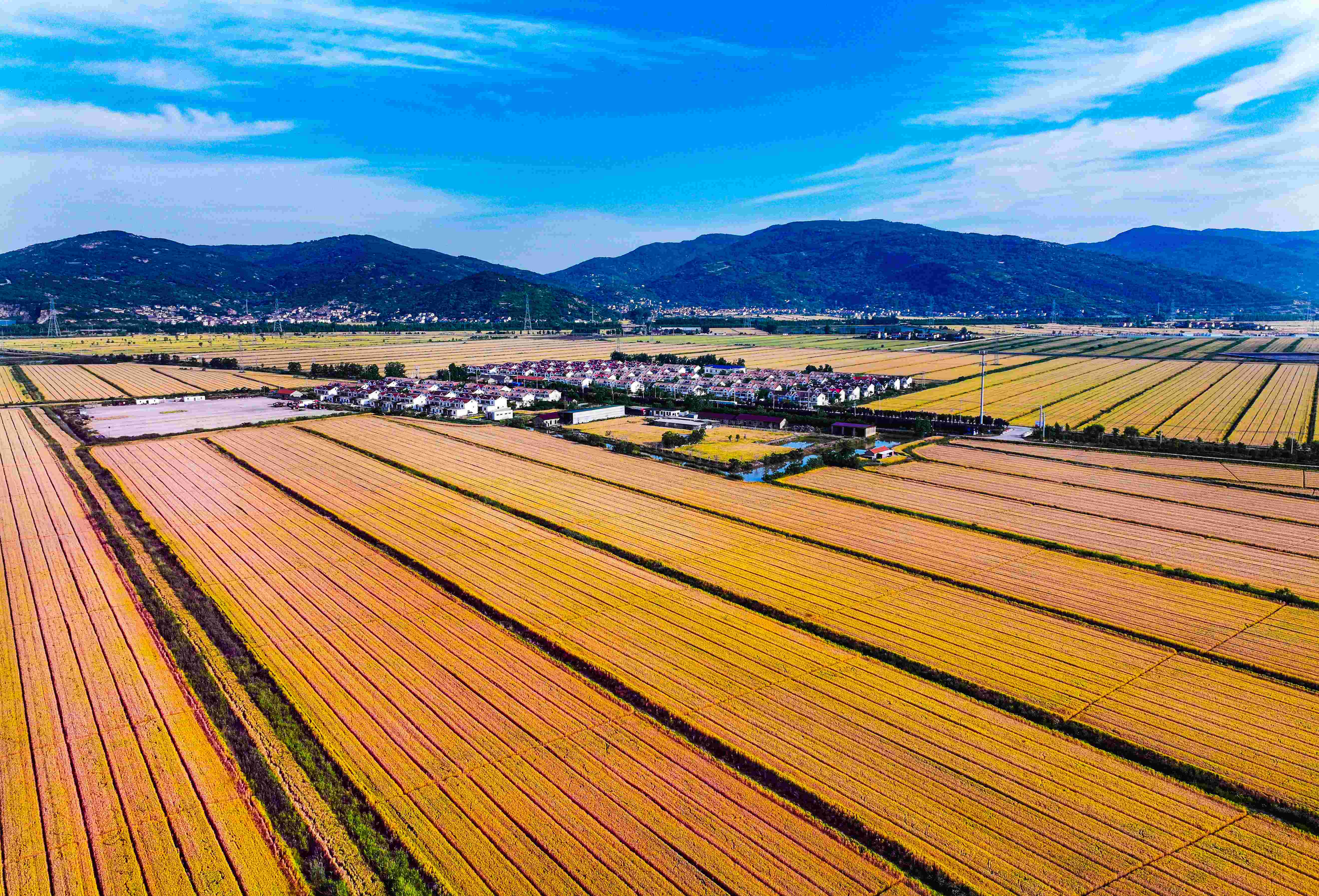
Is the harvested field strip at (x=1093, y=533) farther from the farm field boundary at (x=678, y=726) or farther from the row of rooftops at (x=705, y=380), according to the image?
the row of rooftops at (x=705, y=380)

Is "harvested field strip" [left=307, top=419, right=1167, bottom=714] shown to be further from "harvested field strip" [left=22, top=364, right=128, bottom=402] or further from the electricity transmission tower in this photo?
the electricity transmission tower

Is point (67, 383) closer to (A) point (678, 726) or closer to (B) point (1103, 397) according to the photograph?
(A) point (678, 726)

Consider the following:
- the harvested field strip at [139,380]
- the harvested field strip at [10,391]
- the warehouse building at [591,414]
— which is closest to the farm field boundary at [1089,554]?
the warehouse building at [591,414]

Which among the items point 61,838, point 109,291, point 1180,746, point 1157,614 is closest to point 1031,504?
point 1157,614

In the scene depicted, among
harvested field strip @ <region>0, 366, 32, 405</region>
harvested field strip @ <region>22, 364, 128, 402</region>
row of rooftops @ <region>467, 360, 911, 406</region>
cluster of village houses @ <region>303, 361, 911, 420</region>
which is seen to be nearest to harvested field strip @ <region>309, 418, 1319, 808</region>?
cluster of village houses @ <region>303, 361, 911, 420</region>

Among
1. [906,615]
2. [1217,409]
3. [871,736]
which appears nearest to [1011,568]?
[906,615]

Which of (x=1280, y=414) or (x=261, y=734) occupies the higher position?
(x=1280, y=414)

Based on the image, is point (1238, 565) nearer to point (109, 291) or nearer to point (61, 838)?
point (61, 838)
